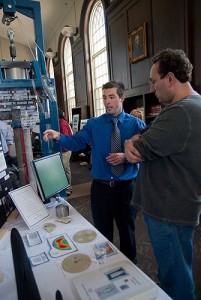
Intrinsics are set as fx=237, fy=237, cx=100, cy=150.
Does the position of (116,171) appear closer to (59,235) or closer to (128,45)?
(59,235)

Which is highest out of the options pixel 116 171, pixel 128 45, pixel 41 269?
pixel 128 45

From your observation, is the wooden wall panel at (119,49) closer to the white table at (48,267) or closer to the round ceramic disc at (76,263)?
the white table at (48,267)

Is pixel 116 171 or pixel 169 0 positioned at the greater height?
pixel 169 0

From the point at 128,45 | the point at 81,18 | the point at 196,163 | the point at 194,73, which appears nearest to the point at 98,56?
the point at 81,18

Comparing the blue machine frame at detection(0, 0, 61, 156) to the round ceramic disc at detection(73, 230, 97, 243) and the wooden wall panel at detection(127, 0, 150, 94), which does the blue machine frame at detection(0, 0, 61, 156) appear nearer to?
the round ceramic disc at detection(73, 230, 97, 243)

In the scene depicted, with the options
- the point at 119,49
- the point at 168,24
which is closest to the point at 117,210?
the point at 168,24

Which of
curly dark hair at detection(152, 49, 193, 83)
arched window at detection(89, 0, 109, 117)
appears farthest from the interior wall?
curly dark hair at detection(152, 49, 193, 83)

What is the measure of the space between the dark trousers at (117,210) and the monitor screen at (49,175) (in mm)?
301

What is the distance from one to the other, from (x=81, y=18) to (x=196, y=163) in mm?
6753

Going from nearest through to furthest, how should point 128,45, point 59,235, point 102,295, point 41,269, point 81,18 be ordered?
1. point 102,295
2. point 41,269
3. point 59,235
4. point 128,45
5. point 81,18

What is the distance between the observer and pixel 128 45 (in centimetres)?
461

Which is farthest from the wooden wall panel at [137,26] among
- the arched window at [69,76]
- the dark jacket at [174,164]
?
the arched window at [69,76]

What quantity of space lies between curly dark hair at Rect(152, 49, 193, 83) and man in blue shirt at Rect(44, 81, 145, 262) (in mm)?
624

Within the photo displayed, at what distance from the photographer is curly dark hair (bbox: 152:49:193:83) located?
1063 mm
